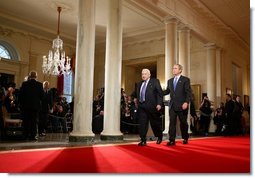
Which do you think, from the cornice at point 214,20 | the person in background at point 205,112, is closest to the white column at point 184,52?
the cornice at point 214,20

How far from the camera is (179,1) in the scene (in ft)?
36.9

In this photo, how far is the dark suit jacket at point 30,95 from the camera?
271 inches

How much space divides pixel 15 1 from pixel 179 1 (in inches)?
253

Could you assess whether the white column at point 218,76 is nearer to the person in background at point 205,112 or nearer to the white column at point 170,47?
the person in background at point 205,112

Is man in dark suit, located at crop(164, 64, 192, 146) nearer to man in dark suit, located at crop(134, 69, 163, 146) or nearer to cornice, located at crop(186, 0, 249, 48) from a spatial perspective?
man in dark suit, located at crop(134, 69, 163, 146)

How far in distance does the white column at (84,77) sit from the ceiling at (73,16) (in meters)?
4.58

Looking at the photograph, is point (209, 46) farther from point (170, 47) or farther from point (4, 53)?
point (4, 53)

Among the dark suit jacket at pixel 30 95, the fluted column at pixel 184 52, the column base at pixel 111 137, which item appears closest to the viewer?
the dark suit jacket at pixel 30 95

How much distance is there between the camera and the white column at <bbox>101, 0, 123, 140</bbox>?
7.54 m

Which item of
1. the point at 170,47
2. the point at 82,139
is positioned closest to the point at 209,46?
the point at 170,47

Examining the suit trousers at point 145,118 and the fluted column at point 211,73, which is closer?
the suit trousers at point 145,118

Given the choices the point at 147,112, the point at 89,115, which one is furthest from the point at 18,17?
the point at 147,112

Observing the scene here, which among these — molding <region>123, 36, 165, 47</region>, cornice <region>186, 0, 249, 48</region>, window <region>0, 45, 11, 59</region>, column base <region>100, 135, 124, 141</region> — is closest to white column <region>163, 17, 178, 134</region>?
cornice <region>186, 0, 249, 48</region>

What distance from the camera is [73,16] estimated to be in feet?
42.6
